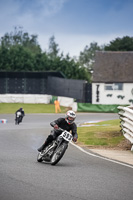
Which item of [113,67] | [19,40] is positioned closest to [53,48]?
[19,40]

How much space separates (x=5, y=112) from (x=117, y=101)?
52.9ft

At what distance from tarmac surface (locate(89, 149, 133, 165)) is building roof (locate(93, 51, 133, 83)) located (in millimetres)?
41724

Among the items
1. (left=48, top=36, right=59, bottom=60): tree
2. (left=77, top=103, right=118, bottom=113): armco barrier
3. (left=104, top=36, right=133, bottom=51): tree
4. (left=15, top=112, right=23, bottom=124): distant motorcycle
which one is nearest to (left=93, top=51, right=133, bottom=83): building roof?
(left=77, top=103, right=118, bottom=113): armco barrier

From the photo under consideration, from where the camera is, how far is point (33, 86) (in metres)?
57.8

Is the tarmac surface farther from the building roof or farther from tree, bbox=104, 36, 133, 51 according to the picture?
tree, bbox=104, 36, 133, 51

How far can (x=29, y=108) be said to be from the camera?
1969 inches

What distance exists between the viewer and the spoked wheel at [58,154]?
11445 millimetres

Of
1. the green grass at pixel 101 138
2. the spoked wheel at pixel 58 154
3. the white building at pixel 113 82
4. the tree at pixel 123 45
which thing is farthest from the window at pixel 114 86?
the spoked wheel at pixel 58 154

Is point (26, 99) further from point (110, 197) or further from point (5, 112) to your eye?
point (110, 197)

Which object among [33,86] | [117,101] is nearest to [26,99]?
[33,86]

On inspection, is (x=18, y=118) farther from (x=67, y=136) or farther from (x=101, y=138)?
(x=67, y=136)

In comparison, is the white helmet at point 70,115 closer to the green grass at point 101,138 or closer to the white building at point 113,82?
the green grass at point 101,138

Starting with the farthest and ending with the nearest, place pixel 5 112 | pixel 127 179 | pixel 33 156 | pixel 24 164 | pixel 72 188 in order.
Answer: pixel 5 112 → pixel 33 156 → pixel 24 164 → pixel 127 179 → pixel 72 188

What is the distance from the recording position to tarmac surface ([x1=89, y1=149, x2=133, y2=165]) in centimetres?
1336
